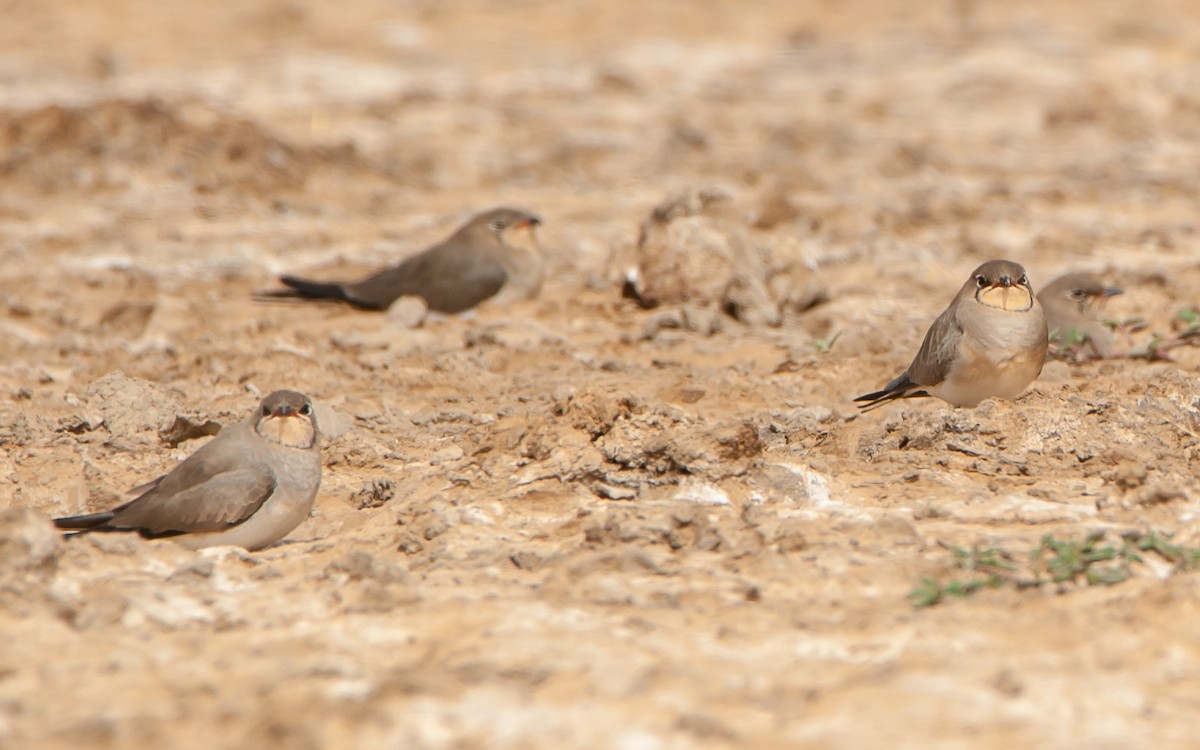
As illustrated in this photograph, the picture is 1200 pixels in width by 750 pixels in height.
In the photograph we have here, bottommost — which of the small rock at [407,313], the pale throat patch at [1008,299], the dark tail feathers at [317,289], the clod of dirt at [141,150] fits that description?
the small rock at [407,313]

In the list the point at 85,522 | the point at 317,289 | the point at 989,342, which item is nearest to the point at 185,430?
the point at 85,522

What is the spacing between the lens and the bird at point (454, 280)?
8.60 meters

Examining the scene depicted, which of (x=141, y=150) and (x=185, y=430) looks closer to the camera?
(x=185, y=430)

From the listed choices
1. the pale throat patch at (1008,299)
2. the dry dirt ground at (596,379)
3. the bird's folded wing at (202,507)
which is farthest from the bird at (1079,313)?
the bird's folded wing at (202,507)

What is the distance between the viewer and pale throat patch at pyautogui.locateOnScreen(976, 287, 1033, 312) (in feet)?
19.4

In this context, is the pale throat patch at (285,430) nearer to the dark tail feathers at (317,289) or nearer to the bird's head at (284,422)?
the bird's head at (284,422)

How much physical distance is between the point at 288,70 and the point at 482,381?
7.09 m

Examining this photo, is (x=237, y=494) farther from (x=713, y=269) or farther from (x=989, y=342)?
(x=713, y=269)

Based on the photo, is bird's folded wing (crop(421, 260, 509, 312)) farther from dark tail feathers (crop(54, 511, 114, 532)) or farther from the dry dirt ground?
dark tail feathers (crop(54, 511, 114, 532))

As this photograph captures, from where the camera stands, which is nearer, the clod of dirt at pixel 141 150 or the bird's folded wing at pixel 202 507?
the bird's folded wing at pixel 202 507

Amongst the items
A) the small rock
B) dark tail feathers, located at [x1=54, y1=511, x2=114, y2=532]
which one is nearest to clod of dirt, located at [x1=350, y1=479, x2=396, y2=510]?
dark tail feathers, located at [x1=54, y1=511, x2=114, y2=532]

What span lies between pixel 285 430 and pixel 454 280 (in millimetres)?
3516

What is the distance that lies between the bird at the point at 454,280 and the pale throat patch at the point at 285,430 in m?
3.38

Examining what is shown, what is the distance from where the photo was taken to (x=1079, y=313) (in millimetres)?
7250
